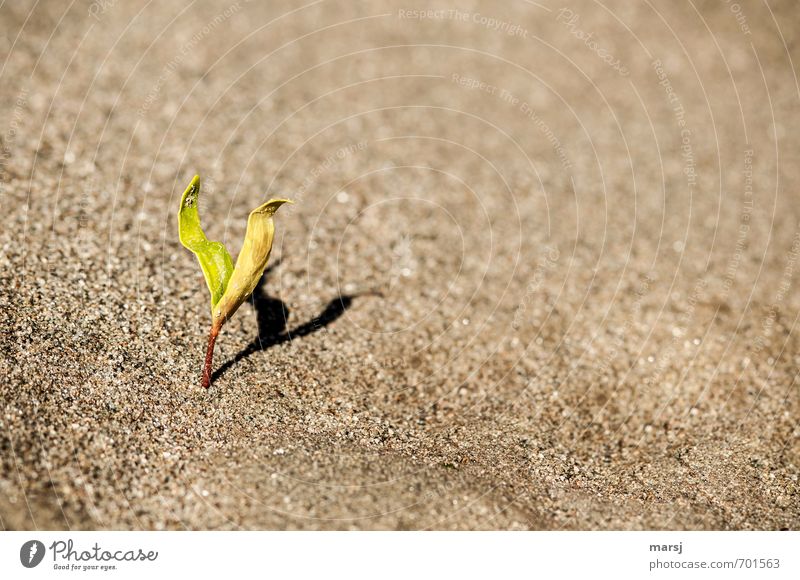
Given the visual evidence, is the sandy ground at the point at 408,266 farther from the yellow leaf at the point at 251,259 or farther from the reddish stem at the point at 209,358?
the yellow leaf at the point at 251,259

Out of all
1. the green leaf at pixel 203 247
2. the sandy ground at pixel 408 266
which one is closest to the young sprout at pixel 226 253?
the green leaf at pixel 203 247

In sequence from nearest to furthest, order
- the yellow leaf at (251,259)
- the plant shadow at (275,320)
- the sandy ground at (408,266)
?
the yellow leaf at (251,259)
the sandy ground at (408,266)
the plant shadow at (275,320)

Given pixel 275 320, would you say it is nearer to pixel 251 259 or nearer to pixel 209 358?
pixel 209 358

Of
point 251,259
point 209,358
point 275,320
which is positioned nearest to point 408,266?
point 275,320

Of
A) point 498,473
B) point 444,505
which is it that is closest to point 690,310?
point 498,473

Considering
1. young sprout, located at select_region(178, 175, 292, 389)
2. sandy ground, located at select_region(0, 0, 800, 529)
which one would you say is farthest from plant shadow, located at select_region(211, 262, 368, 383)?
young sprout, located at select_region(178, 175, 292, 389)

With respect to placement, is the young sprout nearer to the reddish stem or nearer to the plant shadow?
the reddish stem
